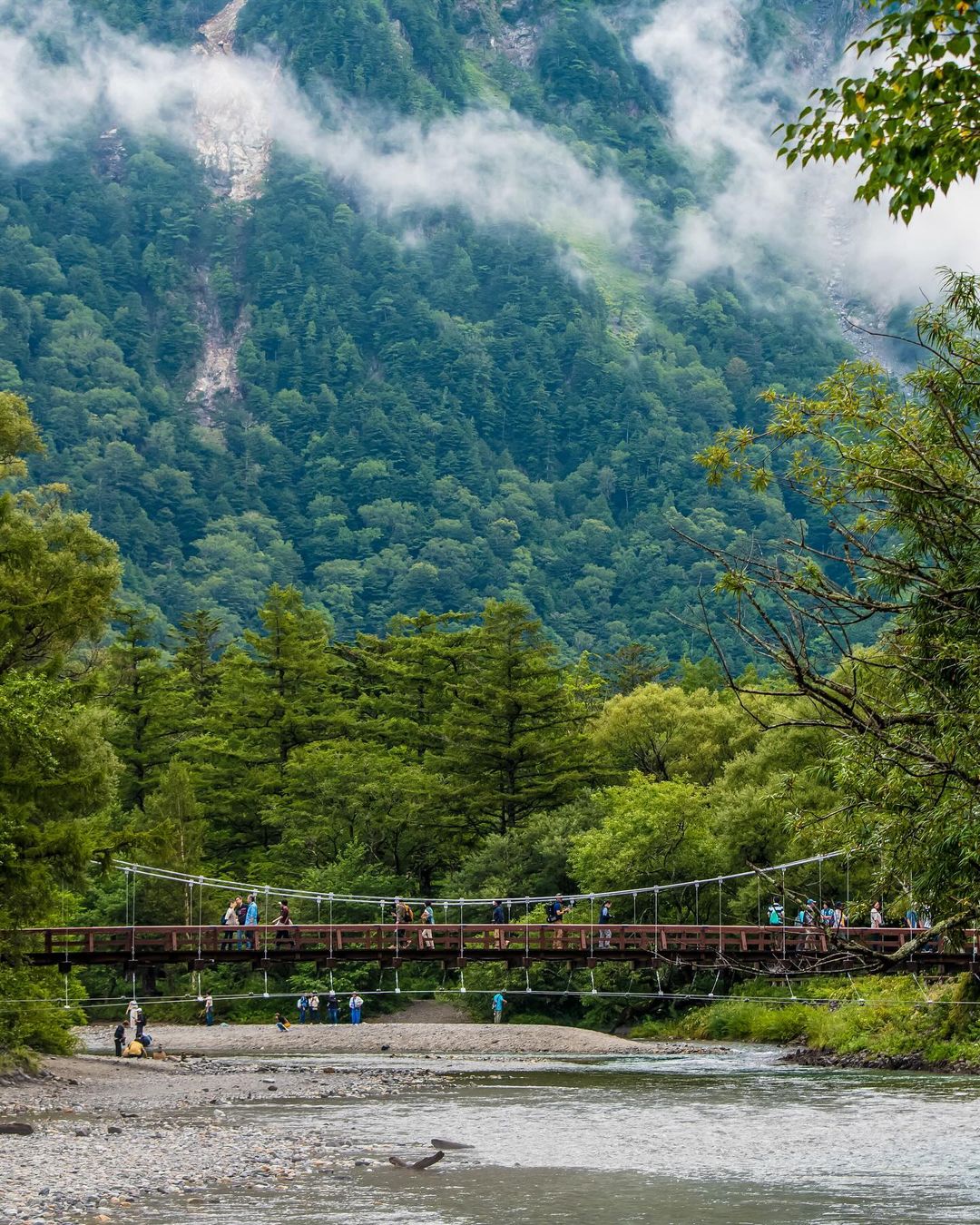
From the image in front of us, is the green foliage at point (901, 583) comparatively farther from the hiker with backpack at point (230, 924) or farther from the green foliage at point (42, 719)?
the hiker with backpack at point (230, 924)

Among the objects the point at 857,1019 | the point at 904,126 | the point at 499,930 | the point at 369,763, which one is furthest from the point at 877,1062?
the point at 904,126

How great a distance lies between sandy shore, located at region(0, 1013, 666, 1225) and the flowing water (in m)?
0.56

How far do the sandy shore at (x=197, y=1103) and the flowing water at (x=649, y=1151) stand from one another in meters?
0.56

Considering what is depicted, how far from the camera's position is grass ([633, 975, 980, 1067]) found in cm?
3108

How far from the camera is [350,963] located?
152 ft

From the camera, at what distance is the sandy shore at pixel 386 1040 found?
128ft

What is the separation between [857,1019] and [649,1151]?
15096 mm

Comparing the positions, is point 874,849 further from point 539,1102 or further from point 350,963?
point 350,963

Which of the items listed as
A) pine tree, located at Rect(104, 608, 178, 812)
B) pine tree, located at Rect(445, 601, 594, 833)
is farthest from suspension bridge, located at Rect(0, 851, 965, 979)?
pine tree, located at Rect(104, 608, 178, 812)

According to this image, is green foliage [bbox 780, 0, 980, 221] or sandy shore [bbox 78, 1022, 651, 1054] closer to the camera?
green foliage [bbox 780, 0, 980, 221]

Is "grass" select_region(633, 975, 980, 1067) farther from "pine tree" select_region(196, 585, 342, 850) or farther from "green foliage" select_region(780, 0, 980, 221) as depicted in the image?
"green foliage" select_region(780, 0, 980, 221)

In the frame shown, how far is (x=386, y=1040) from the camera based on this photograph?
41531mm

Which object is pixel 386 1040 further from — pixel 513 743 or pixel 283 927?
pixel 513 743

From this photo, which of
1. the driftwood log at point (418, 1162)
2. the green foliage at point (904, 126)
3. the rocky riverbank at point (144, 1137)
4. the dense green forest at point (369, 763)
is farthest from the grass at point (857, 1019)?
the green foliage at point (904, 126)
